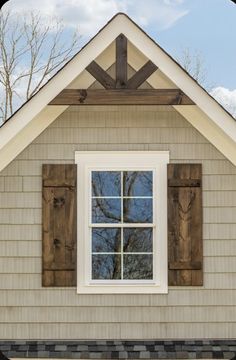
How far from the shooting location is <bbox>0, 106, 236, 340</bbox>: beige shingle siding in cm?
600

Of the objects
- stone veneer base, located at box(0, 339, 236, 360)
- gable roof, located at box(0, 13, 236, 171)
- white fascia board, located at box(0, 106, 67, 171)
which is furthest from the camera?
white fascia board, located at box(0, 106, 67, 171)

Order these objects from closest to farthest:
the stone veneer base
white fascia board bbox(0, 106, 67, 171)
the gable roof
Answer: the gable roof, the stone veneer base, white fascia board bbox(0, 106, 67, 171)

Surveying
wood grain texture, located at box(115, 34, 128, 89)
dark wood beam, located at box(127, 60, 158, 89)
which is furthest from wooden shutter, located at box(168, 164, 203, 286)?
wood grain texture, located at box(115, 34, 128, 89)

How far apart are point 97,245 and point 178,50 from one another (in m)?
9.08

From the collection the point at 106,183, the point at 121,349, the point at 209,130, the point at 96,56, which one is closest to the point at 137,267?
the point at 121,349

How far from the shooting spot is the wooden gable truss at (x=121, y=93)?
562 centimetres

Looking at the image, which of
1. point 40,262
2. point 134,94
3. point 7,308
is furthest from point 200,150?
point 7,308

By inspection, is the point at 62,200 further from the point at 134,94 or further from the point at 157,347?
the point at 157,347

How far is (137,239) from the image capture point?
603 centimetres

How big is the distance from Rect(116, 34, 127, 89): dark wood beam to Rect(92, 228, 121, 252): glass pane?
1.66 metres

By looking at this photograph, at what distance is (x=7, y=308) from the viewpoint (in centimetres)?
602

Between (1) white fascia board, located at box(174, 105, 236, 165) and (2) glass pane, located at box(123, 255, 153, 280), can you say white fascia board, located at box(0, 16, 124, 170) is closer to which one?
(1) white fascia board, located at box(174, 105, 236, 165)

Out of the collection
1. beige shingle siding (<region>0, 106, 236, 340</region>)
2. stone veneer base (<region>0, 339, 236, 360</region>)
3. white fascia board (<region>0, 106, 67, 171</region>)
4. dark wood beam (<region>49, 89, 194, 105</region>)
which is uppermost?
dark wood beam (<region>49, 89, 194, 105</region>)

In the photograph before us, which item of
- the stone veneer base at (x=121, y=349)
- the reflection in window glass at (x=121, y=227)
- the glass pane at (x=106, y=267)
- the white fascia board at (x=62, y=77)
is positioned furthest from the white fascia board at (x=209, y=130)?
the stone veneer base at (x=121, y=349)
